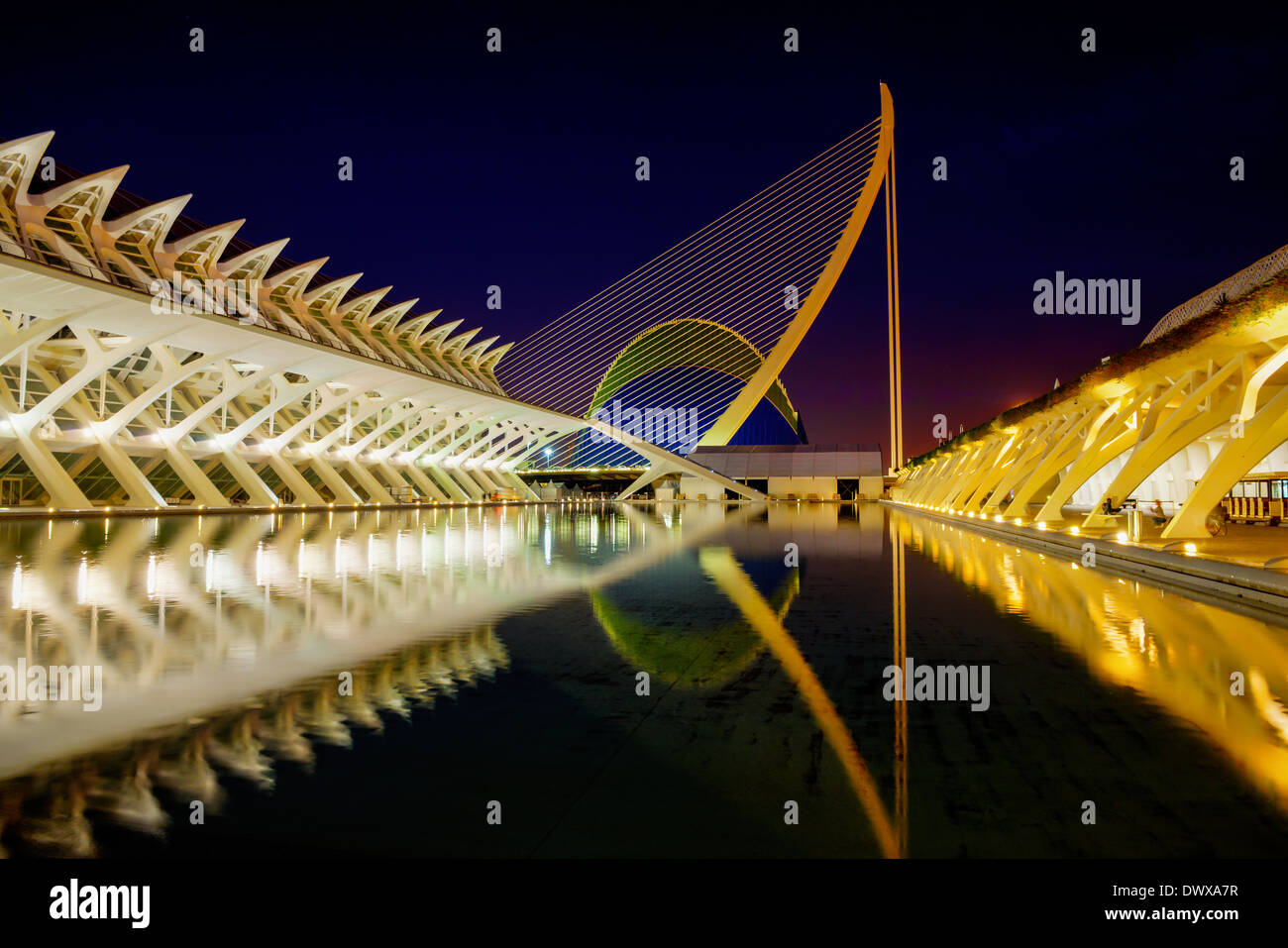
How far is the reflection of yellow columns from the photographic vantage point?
2.42 m

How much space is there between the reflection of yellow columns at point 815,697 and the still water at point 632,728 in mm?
19

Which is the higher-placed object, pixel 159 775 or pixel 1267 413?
pixel 1267 413

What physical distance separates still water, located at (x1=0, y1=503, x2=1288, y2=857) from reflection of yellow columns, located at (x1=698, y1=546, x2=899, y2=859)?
0.06 feet

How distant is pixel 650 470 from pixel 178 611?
53.9 m

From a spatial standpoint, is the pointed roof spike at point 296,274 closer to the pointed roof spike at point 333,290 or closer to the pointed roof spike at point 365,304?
the pointed roof spike at point 333,290

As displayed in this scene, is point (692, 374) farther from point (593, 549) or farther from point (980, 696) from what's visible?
point (980, 696)

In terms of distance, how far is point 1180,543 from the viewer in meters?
11.7

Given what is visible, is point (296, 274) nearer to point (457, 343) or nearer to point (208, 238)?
point (208, 238)

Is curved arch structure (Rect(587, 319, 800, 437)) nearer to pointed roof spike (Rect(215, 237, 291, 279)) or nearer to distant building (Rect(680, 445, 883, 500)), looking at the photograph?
distant building (Rect(680, 445, 883, 500))

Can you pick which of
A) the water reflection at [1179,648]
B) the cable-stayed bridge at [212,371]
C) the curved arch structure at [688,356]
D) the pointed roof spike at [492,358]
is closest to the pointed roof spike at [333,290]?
the cable-stayed bridge at [212,371]

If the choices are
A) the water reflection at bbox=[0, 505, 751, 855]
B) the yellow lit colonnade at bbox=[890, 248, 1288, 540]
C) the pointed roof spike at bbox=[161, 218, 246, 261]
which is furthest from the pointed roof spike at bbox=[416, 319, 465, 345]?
the water reflection at bbox=[0, 505, 751, 855]

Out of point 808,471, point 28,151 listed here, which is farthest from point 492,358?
point 28,151
